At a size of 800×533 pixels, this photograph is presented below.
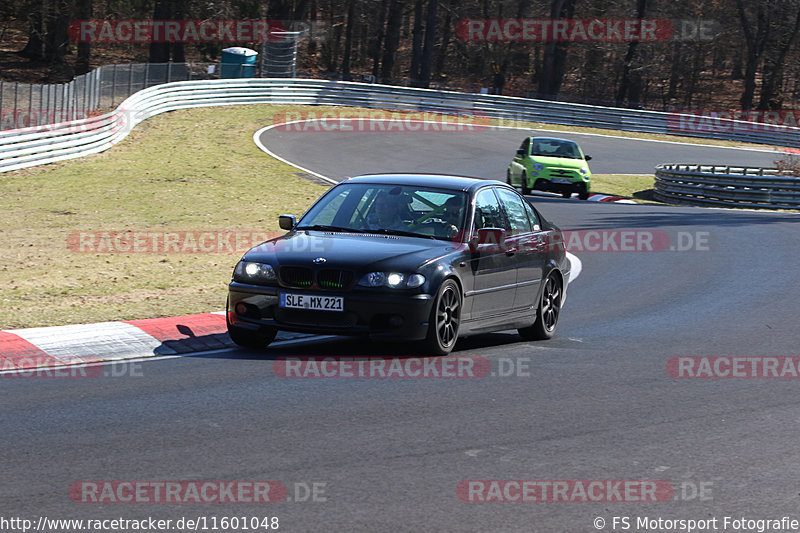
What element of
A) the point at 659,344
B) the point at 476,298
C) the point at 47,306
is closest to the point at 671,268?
the point at 659,344

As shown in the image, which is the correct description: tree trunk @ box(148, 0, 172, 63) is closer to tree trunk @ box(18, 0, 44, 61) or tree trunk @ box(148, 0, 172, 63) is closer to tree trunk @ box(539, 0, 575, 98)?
tree trunk @ box(18, 0, 44, 61)

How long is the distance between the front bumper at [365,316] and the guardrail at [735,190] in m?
25.3

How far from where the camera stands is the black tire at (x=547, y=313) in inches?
445

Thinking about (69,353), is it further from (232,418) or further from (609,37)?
(609,37)

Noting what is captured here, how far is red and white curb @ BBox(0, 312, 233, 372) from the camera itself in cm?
900

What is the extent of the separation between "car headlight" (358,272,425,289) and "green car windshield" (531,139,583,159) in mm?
21635

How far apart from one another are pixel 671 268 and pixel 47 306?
10.4 m

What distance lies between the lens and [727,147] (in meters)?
51.8

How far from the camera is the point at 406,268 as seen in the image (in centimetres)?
925

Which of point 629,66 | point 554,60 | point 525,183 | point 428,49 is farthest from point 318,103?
point 629,66

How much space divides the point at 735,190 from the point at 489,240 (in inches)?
955

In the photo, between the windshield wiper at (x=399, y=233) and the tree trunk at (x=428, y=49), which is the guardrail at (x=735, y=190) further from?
the tree trunk at (x=428, y=49)

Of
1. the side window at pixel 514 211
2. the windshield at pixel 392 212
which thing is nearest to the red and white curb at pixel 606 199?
the side window at pixel 514 211

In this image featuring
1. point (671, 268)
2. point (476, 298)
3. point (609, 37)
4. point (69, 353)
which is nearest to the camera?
point (69, 353)
